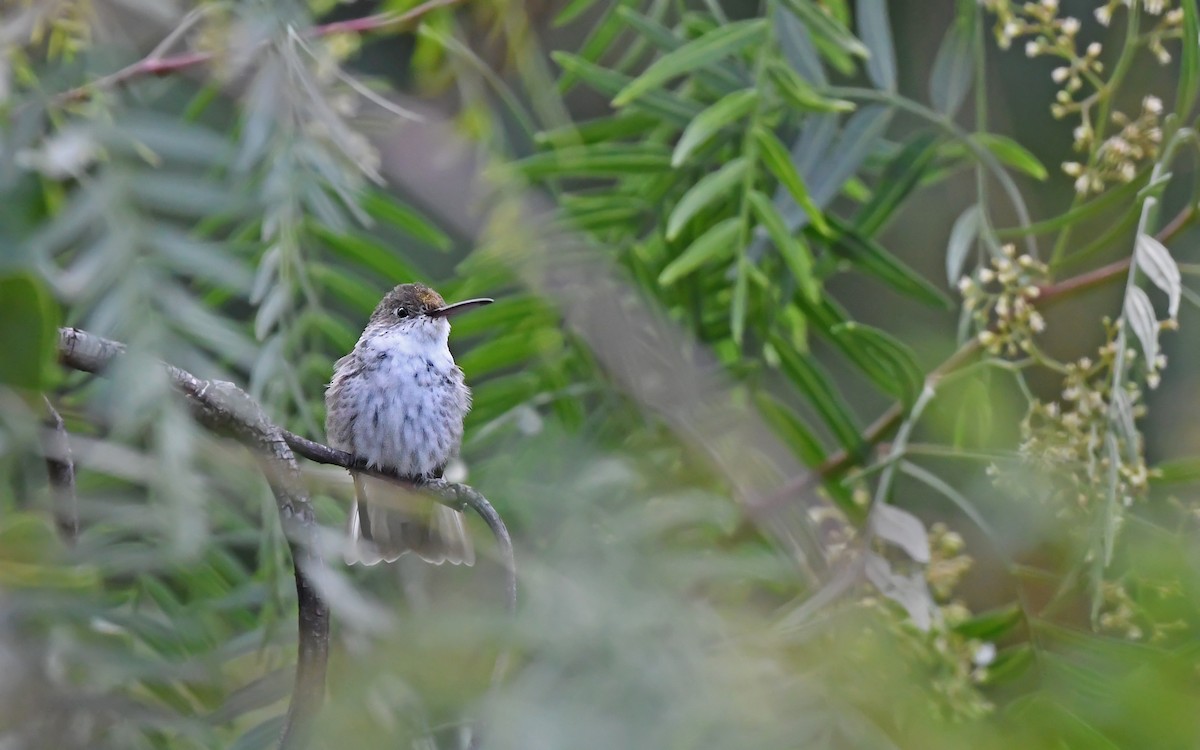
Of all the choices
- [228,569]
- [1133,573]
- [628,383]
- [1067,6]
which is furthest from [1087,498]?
[1067,6]

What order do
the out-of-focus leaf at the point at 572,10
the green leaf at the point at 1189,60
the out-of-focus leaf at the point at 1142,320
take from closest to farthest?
the out-of-focus leaf at the point at 1142,320 < the green leaf at the point at 1189,60 < the out-of-focus leaf at the point at 572,10

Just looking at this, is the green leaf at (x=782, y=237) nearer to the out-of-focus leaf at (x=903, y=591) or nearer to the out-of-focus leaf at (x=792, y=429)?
the out-of-focus leaf at (x=792, y=429)

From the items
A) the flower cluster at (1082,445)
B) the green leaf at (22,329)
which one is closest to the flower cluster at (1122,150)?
the flower cluster at (1082,445)

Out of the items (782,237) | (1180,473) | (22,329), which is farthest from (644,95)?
(22,329)

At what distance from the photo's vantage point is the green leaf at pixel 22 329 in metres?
1.07

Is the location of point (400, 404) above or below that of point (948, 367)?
below

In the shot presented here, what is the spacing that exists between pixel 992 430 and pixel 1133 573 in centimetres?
67

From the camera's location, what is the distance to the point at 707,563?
187cm

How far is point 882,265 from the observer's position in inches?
123

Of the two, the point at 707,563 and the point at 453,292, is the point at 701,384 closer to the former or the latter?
the point at 707,563

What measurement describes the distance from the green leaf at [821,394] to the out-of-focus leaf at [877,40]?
68cm

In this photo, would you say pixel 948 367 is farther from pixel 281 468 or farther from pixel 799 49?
pixel 281 468

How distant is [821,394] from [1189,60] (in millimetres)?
1003

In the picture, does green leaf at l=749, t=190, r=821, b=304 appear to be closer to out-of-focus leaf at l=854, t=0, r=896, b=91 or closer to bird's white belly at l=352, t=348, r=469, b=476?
out-of-focus leaf at l=854, t=0, r=896, b=91
